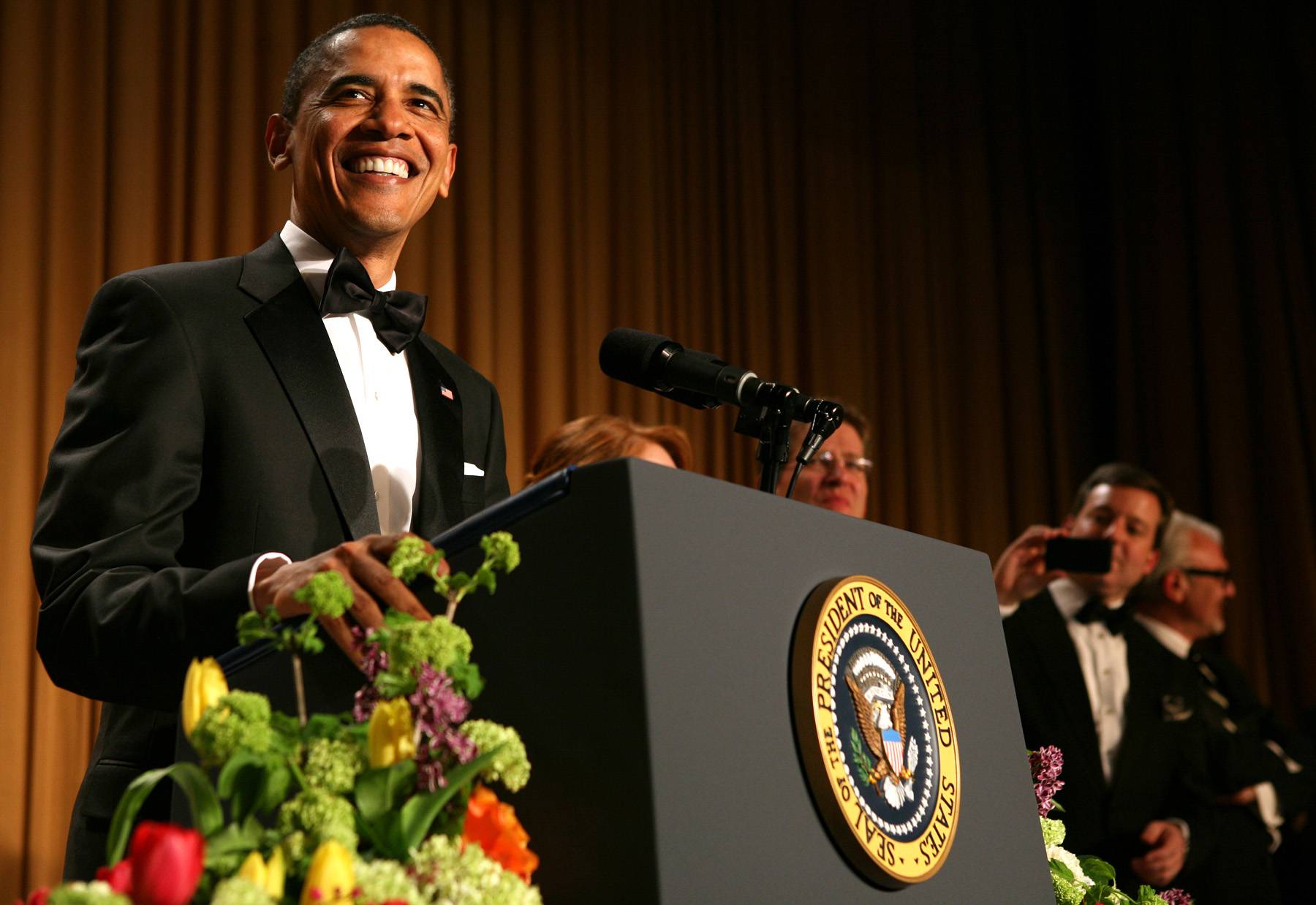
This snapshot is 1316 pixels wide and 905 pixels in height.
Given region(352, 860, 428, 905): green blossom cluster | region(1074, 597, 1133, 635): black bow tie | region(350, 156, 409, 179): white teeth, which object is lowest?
region(352, 860, 428, 905): green blossom cluster

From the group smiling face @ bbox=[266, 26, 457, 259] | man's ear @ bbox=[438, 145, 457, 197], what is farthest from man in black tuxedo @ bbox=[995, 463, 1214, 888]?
smiling face @ bbox=[266, 26, 457, 259]

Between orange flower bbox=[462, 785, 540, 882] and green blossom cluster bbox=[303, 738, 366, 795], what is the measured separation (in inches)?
3.1

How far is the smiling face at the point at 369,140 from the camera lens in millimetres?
1736

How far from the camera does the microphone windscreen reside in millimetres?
1464

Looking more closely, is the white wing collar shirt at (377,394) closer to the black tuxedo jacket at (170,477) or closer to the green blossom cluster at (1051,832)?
the black tuxedo jacket at (170,477)

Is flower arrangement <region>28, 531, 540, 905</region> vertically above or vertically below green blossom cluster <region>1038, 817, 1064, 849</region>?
above

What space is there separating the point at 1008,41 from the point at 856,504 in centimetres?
358

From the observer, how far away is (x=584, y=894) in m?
0.89

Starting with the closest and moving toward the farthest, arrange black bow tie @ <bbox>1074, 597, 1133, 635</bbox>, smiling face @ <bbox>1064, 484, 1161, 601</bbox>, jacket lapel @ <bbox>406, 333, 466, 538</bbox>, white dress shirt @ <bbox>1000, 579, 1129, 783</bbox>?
Result: 1. jacket lapel @ <bbox>406, 333, 466, 538</bbox>
2. white dress shirt @ <bbox>1000, 579, 1129, 783</bbox>
3. black bow tie @ <bbox>1074, 597, 1133, 635</bbox>
4. smiling face @ <bbox>1064, 484, 1161, 601</bbox>

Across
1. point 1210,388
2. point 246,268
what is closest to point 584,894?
point 246,268

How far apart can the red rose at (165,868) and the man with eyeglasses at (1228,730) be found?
391 cm

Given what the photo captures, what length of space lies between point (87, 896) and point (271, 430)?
79 cm

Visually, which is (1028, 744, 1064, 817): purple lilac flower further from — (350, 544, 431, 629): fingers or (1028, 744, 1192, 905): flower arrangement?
(350, 544, 431, 629): fingers

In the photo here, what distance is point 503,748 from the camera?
33.4 inches
